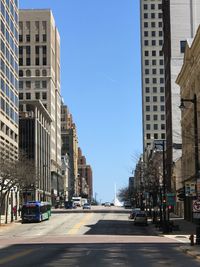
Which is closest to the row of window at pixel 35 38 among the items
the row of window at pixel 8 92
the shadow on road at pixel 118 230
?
the row of window at pixel 8 92

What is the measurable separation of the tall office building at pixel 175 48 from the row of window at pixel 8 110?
30.3 m

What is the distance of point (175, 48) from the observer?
11138cm

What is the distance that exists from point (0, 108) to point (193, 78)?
47.2 meters

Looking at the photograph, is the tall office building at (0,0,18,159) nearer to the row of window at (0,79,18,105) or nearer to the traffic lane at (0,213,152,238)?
the row of window at (0,79,18,105)

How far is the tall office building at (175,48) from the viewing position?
354ft

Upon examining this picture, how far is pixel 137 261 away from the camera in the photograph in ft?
88.2

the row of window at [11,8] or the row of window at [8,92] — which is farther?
the row of window at [11,8]

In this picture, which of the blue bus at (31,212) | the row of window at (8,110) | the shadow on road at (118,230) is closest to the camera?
the shadow on road at (118,230)

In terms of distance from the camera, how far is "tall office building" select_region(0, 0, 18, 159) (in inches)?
4284

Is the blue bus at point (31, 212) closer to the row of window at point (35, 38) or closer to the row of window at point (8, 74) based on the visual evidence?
the row of window at point (8, 74)

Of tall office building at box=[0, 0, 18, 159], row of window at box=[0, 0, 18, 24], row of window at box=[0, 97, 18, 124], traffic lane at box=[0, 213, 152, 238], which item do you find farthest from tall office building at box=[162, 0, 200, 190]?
traffic lane at box=[0, 213, 152, 238]

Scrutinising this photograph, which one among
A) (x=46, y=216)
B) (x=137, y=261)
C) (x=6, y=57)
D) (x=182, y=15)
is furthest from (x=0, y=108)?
(x=137, y=261)

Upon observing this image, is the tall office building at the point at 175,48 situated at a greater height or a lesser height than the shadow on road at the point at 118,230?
greater

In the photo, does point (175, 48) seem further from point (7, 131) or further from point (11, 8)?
point (7, 131)
